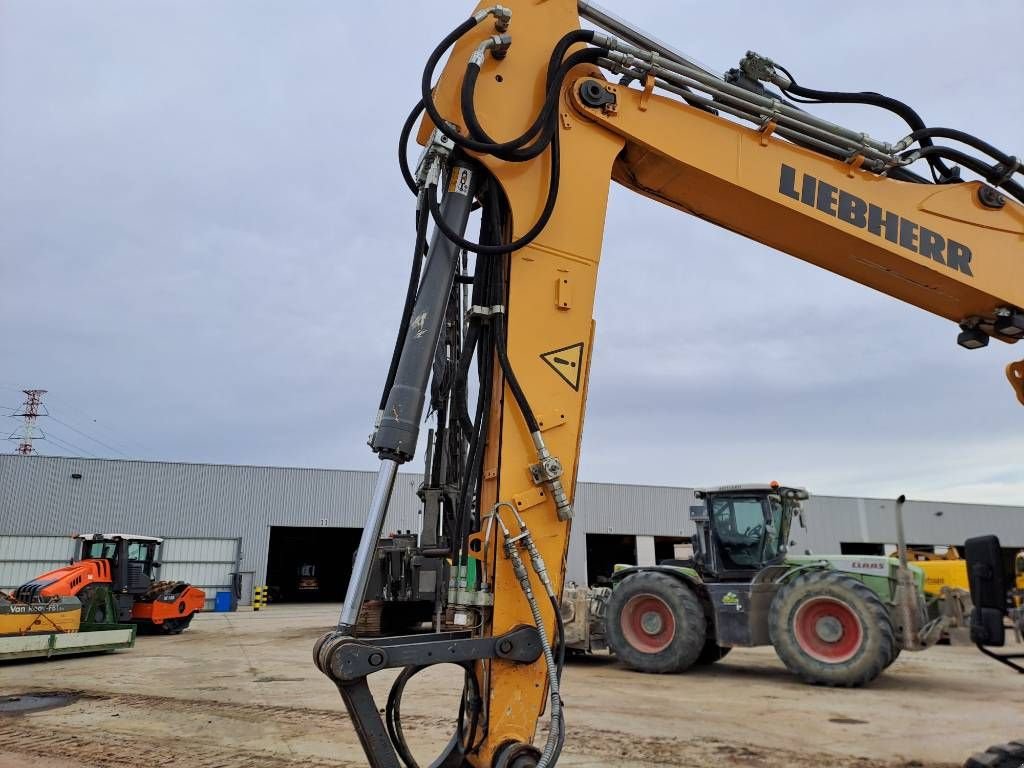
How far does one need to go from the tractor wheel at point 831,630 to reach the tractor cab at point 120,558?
1331cm

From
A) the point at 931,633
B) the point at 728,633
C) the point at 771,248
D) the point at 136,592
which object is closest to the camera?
the point at 771,248

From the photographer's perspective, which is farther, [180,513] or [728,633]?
[180,513]

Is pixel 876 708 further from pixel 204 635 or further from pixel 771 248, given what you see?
pixel 204 635

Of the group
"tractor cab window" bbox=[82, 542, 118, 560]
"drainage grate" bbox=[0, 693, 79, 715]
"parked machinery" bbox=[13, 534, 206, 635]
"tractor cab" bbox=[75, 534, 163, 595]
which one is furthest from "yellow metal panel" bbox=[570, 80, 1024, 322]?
"tractor cab window" bbox=[82, 542, 118, 560]

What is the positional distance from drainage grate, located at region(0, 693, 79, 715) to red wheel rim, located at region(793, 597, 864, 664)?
26.9ft

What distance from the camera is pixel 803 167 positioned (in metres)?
4.15

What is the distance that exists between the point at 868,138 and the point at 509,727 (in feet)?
12.1

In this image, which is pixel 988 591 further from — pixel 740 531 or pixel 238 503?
pixel 238 503

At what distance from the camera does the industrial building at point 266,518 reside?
27.1 metres

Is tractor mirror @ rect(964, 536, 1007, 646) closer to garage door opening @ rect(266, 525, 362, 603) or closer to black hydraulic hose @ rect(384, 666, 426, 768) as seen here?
black hydraulic hose @ rect(384, 666, 426, 768)

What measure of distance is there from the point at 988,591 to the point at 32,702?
900 centimetres

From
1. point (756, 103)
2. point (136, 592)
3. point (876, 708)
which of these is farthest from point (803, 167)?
point (136, 592)

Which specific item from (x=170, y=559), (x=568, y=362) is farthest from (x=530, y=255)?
(x=170, y=559)

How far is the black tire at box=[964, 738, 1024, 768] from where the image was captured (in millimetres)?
4508
